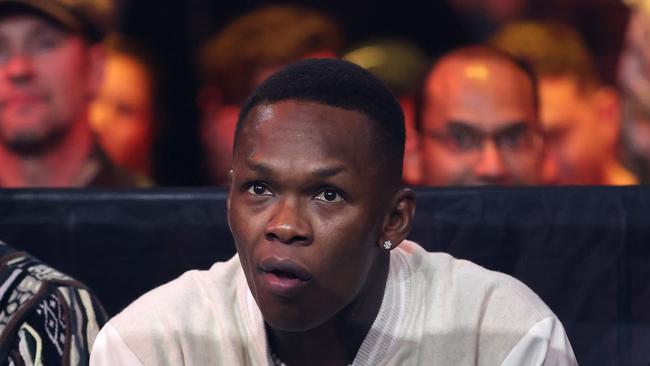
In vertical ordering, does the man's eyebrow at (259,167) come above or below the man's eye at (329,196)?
above

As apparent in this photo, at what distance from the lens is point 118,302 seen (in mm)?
1925

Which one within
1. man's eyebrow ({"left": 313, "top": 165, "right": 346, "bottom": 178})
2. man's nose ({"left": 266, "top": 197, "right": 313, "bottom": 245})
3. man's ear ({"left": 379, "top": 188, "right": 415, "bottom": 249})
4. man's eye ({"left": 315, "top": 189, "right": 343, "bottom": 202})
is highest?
man's eyebrow ({"left": 313, "top": 165, "right": 346, "bottom": 178})

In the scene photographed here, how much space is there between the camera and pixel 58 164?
3057 mm

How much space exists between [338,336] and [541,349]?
0.94 feet

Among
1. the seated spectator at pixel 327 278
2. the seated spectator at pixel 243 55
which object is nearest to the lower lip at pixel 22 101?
the seated spectator at pixel 243 55

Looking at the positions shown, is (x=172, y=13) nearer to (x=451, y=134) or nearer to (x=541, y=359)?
(x=451, y=134)

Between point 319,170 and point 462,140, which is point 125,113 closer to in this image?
point 462,140

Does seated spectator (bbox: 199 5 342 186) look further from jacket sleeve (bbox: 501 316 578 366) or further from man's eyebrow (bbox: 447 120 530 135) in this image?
jacket sleeve (bbox: 501 316 578 366)

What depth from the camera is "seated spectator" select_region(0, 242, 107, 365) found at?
175 cm

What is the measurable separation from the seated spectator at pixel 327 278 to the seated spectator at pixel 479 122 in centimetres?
108

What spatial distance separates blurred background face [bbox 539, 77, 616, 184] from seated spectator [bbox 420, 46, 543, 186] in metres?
0.09

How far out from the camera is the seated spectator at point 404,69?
2936 mm

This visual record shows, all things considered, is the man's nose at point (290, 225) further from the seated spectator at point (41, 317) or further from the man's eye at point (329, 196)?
the seated spectator at point (41, 317)

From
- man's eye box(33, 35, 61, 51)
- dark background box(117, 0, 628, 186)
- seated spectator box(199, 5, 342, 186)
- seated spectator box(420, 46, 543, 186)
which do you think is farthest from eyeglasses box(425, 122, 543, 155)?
man's eye box(33, 35, 61, 51)
